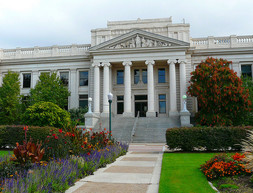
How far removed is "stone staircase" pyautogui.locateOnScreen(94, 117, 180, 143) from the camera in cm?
2527

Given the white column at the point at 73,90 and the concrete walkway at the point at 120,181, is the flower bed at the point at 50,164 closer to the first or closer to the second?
the concrete walkway at the point at 120,181

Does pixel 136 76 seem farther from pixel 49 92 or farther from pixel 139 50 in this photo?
pixel 49 92

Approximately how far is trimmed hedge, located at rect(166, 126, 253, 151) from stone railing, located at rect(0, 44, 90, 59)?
28719 millimetres

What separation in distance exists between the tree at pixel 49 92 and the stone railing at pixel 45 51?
634cm

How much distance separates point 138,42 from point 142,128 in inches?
539

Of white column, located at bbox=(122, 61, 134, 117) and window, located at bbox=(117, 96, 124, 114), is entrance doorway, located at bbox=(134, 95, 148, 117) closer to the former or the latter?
window, located at bbox=(117, 96, 124, 114)

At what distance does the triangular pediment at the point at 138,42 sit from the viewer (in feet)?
116

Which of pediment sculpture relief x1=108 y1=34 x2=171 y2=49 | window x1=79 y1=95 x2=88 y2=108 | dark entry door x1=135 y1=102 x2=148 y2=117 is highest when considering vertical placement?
pediment sculpture relief x1=108 y1=34 x2=171 y2=49

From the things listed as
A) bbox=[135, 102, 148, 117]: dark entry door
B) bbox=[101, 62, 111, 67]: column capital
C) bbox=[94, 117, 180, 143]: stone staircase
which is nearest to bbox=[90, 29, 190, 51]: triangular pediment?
bbox=[101, 62, 111, 67]: column capital

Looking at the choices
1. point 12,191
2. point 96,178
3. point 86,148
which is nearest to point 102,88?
point 86,148

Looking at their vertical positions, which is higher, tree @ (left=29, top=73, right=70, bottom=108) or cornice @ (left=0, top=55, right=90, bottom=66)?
cornice @ (left=0, top=55, right=90, bottom=66)

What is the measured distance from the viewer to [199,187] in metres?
6.88

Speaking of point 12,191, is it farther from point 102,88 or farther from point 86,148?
point 102,88

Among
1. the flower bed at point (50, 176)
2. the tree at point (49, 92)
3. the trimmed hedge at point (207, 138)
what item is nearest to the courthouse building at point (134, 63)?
the tree at point (49, 92)
